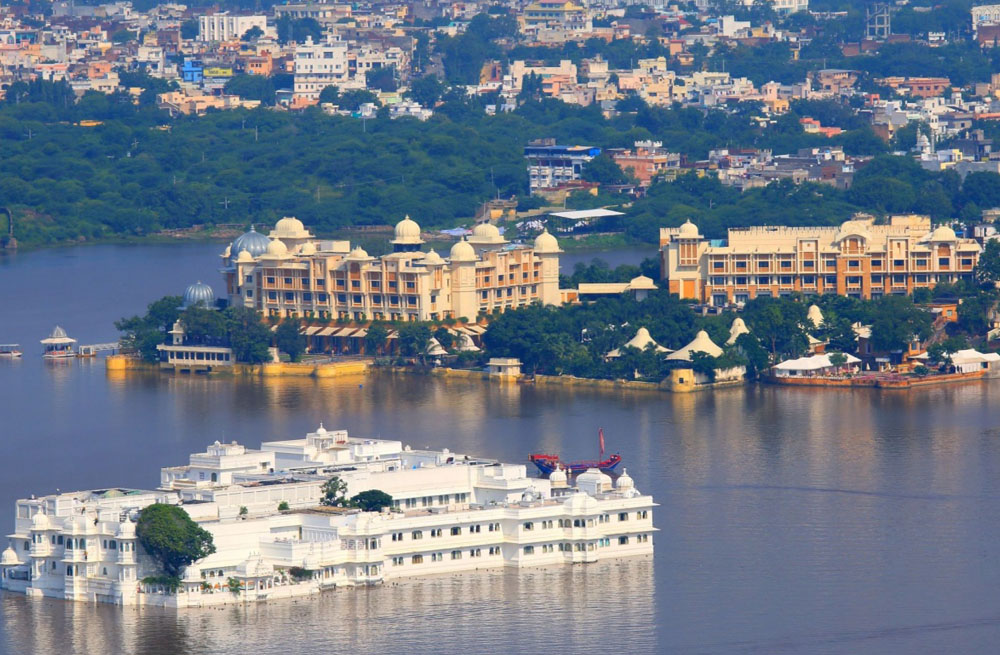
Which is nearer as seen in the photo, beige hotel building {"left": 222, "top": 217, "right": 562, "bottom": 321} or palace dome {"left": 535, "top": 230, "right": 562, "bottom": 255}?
beige hotel building {"left": 222, "top": 217, "right": 562, "bottom": 321}

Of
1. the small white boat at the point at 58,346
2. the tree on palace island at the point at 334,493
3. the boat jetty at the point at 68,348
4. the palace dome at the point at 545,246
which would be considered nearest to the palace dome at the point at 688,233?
the palace dome at the point at 545,246

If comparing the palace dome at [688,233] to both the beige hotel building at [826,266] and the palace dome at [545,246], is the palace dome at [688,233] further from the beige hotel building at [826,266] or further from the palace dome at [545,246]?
the palace dome at [545,246]

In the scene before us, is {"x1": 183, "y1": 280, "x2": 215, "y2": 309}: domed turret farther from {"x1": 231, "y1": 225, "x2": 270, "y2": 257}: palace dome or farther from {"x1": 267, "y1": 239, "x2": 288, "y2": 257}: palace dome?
{"x1": 231, "y1": 225, "x2": 270, "y2": 257}: palace dome

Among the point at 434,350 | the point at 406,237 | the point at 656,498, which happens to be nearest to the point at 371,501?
the point at 656,498

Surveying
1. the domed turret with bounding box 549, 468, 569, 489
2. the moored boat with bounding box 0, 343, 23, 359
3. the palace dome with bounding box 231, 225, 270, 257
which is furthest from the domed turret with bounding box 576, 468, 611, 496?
the palace dome with bounding box 231, 225, 270, 257

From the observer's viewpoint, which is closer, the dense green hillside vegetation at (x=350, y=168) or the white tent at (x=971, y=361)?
the white tent at (x=971, y=361)

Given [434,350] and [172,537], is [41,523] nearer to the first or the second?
[172,537]

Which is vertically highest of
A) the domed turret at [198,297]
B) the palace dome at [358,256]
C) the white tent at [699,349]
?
the palace dome at [358,256]
